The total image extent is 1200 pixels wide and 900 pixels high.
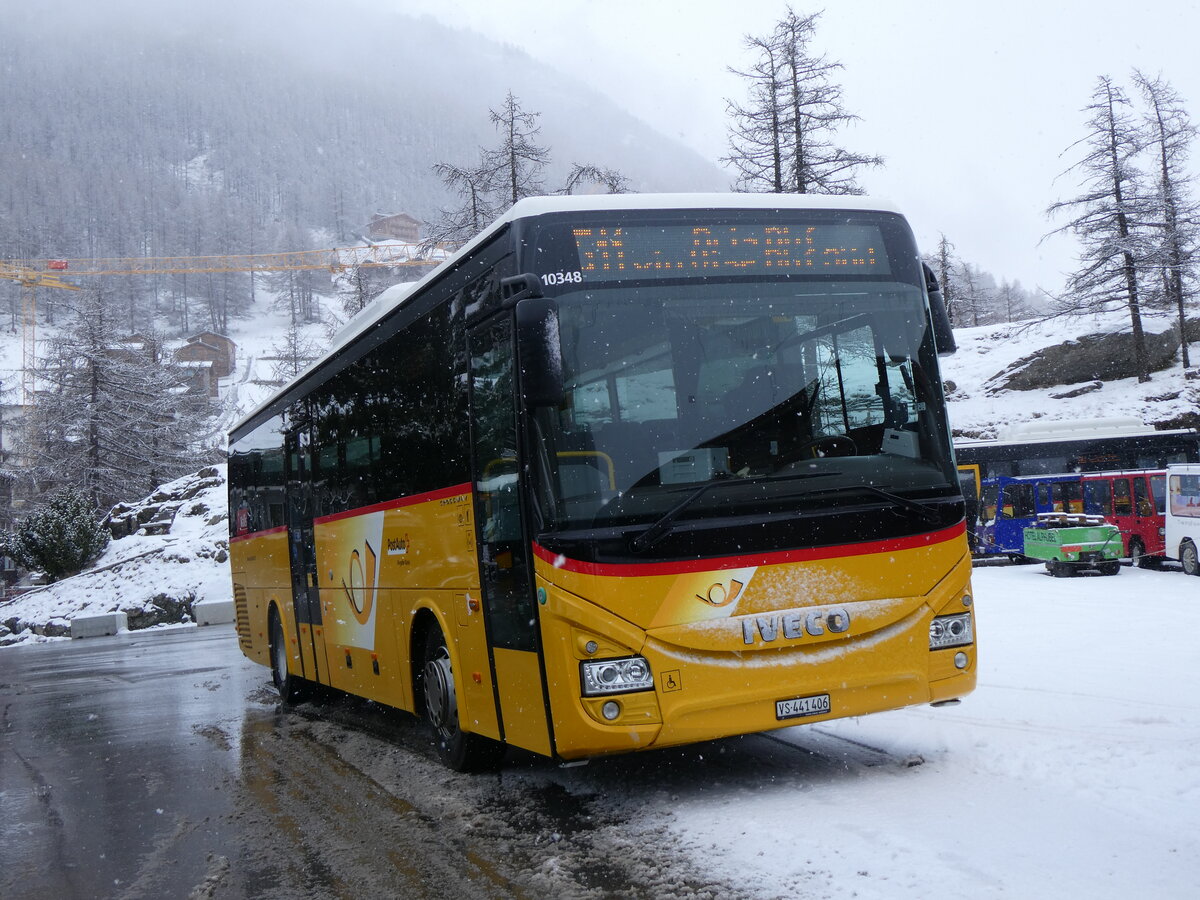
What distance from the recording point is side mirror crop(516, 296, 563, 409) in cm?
568

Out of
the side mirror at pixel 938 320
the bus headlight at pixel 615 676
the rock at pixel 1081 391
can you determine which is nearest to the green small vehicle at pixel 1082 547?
the side mirror at pixel 938 320

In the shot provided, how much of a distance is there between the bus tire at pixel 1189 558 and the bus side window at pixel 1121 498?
4491mm

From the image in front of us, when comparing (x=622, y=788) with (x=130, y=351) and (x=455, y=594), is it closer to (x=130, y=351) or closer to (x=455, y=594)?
(x=455, y=594)

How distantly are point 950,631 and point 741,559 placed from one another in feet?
4.82

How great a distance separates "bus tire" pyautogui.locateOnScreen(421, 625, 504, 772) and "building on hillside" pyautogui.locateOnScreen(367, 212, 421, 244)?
18906cm

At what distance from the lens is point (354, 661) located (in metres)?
9.81

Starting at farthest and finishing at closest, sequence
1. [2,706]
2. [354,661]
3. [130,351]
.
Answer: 1. [130,351]
2. [2,706]
3. [354,661]

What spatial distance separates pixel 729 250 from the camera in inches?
255

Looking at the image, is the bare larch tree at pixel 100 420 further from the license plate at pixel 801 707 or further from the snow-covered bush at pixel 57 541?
the license plate at pixel 801 707

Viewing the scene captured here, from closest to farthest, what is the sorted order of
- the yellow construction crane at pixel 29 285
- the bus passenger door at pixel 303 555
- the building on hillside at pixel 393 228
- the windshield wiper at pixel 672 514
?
the windshield wiper at pixel 672 514
the bus passenger door at pixel 303 555
the yellow construction crane at pixel 29 285
the building on hillside at pixel 393 228

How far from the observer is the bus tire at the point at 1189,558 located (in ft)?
78.9

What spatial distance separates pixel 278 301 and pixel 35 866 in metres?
152

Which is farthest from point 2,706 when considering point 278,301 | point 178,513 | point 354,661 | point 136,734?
point 278,301

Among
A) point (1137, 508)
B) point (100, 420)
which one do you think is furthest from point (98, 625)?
point (1137, 508)
